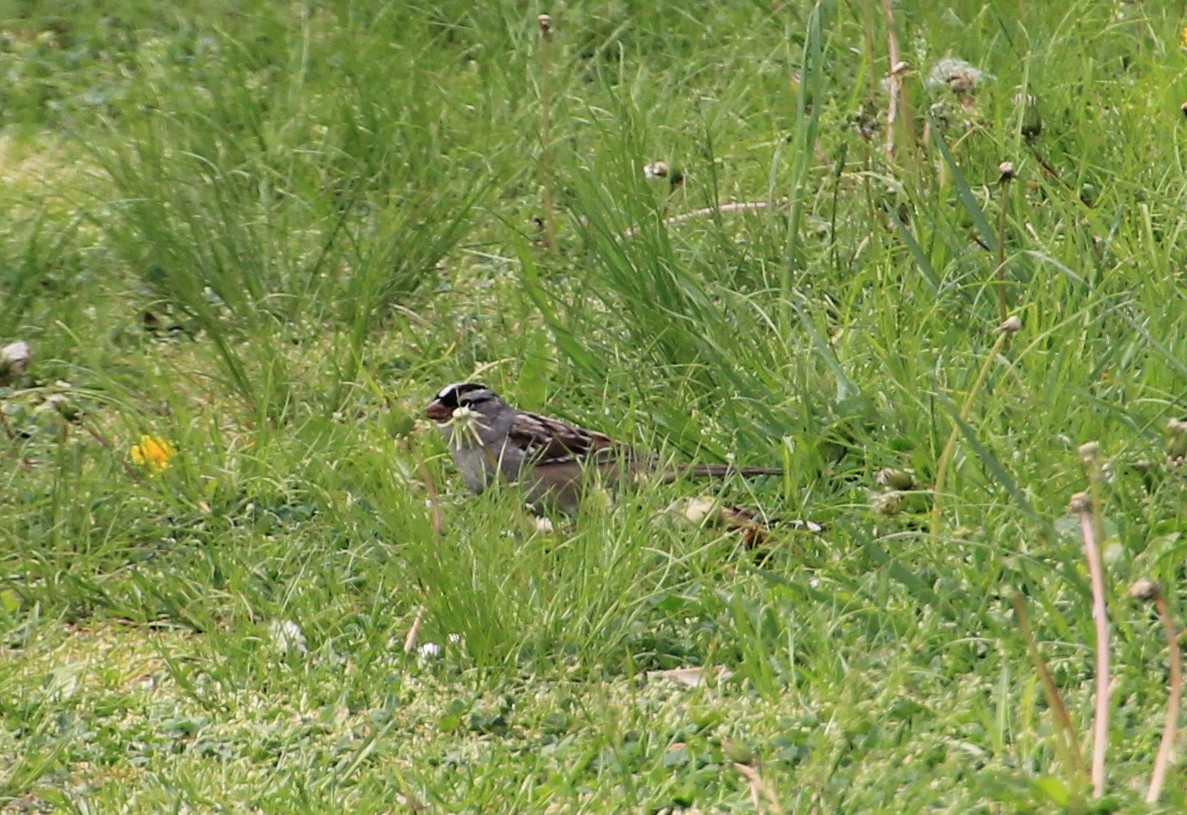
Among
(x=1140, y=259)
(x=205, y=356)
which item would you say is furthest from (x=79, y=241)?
(x=1140, y=259)

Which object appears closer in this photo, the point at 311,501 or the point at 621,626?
the point at 621,626

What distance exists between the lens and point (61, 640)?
4.63 m

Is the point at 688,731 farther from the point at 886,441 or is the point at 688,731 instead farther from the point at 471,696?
the point at 886,441

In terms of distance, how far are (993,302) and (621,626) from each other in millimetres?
1518

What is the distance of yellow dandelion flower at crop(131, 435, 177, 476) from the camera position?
523 centimetres

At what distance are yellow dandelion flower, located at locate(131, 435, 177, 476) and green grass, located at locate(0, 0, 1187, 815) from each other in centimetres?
4

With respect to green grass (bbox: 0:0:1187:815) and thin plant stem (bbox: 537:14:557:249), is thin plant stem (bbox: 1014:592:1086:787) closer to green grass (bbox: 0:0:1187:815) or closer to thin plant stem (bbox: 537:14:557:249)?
green grass (bbox: 0:0:1187:815)

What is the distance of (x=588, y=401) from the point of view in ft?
17.6

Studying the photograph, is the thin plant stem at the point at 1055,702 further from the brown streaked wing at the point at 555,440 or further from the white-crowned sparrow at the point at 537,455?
the brown streaked wing at the point at 555,440

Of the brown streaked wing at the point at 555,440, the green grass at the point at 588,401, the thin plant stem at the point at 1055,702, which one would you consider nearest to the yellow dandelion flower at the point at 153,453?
the green grass at the point at 588,401

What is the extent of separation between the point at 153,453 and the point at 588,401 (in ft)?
4.04

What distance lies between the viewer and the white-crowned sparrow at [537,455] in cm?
477

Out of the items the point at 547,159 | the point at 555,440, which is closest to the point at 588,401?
the point at 555,440

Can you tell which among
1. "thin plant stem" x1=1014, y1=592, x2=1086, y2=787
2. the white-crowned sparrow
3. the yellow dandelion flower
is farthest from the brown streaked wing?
"thin plant stem" x1=1014, y1=592, x2=1086, y2=787
